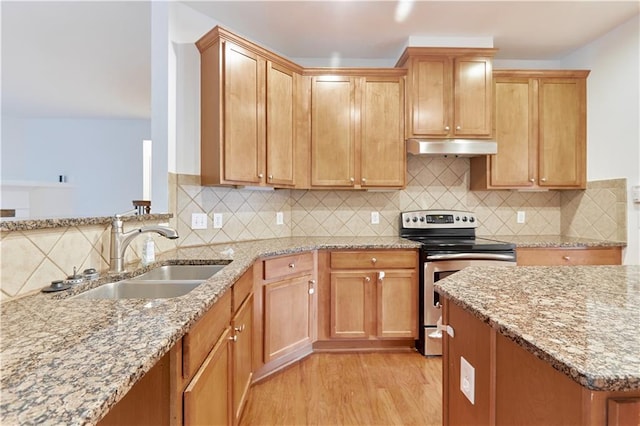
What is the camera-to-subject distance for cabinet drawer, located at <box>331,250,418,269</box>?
8.64 ft

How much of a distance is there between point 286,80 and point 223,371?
2203 mm

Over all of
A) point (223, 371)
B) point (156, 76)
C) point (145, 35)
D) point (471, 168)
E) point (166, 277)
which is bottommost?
point (223, 371)

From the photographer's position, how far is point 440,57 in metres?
2.86

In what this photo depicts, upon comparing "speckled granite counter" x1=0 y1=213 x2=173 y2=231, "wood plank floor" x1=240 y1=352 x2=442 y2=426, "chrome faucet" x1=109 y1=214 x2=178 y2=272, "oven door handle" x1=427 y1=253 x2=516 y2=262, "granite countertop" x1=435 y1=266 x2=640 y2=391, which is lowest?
"wood plank floor" x1=240 y1=352 x2=442 y2=426

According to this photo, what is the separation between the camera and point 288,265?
7.85 feet

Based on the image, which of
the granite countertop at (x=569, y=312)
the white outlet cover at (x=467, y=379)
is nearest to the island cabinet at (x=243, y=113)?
the granite countertop at (x=569, y=312)

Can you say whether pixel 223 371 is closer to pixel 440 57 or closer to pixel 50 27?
pixel 440 57

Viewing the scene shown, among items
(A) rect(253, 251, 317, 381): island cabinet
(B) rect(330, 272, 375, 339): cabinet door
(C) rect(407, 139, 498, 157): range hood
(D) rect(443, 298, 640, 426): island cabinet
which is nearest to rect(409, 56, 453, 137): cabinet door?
(C) rect(407, 139, 498, 157): range hood

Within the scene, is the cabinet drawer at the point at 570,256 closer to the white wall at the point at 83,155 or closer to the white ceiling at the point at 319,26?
the white ceiling at the point at 319,26

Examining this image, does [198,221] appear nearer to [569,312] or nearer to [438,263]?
[438,263]

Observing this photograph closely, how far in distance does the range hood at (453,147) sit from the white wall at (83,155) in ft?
19.2

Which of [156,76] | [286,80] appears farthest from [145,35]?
[286,80]

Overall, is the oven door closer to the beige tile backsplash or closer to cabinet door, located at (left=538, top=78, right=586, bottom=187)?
the beige tile backsplash

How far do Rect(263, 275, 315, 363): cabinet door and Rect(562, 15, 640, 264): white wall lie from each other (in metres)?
2.55
